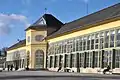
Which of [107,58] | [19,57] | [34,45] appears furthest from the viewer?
[19,57]

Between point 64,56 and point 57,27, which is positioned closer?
point 64,56

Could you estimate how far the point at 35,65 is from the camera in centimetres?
9162

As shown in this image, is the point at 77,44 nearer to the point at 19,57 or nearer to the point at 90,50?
the point at 90,50

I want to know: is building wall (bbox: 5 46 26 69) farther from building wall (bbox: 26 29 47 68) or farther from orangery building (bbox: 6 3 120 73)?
building wall (bbox: 26 29 47 68)

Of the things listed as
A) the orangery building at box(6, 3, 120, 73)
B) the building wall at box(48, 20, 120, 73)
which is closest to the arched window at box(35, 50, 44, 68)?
the orangery building at box(6, 3, 120, 73)

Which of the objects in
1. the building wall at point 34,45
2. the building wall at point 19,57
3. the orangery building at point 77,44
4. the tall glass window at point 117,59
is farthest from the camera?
the building wall at point 19,57

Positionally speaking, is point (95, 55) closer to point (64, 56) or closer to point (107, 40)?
point (107, 40)

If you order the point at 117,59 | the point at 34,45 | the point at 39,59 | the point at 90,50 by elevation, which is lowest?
the point at 117,59

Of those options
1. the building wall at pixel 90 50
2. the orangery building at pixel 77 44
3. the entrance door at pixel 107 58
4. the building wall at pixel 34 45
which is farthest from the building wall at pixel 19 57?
the entrance door at pixel 107 58

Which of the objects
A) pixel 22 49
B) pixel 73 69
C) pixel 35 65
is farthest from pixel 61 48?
pixel 22 49

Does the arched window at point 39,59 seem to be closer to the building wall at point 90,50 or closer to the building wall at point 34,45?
the building wall at point 34,45

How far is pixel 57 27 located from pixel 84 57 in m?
30.1

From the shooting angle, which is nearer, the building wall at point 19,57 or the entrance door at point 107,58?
the entrance door at point 107,58

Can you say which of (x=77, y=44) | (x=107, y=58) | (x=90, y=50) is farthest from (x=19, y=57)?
(x=107, y=58)
